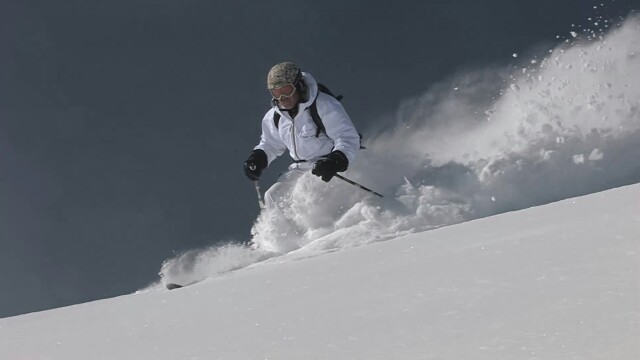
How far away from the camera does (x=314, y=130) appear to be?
6.49m

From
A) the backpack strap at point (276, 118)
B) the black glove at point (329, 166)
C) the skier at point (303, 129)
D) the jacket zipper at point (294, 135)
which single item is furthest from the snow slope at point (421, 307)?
the backpack strap at point (276, 118)

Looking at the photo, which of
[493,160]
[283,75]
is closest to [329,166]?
[283,75]

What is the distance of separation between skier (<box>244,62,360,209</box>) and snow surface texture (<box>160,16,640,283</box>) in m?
0.56

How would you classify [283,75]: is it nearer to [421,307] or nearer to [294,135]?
[294,135]

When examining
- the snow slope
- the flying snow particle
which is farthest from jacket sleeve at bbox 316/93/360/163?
the flying snow particle

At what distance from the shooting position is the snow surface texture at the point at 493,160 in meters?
7.75

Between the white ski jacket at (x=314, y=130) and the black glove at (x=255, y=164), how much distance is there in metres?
0.10

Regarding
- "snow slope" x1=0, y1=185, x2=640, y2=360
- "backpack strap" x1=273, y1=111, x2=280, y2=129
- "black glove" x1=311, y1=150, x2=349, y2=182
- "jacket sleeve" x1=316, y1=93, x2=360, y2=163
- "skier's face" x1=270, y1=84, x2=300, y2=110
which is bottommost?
"snow slope" x1=0, y1=185, x2=640, y2=360

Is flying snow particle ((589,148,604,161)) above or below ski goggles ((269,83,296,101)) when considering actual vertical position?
below

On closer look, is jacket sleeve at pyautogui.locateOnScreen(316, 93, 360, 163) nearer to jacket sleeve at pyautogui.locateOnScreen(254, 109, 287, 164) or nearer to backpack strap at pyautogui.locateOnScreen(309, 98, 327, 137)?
backpack strap at pyautogui.locateOnScreen(309, 98, 327, 137)

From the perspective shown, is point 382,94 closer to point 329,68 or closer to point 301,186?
point 329,68

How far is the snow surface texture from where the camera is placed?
25.4 feet

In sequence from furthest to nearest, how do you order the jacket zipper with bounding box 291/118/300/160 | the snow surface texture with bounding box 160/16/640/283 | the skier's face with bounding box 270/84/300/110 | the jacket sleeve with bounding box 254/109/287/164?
the snow surface texture with bounding box 160/16/640/283 < the jacket sleeve with bounding box 254/109/287/164 < the jacket zipper with bounding box 291/118/300/160 < the skier's face with bounding box 270/84/300/110

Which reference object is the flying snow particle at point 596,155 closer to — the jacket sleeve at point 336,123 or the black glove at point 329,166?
the jacket sleeve at point 336,123
